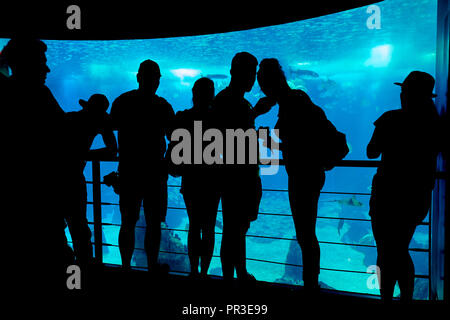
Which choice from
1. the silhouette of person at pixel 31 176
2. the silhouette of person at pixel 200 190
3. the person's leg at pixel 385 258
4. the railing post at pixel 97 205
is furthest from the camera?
the railing post at pixel 97 205

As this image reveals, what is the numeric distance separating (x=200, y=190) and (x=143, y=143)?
0.58 metres

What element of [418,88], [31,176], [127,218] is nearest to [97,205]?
[127,218]

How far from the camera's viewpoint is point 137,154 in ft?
7.29

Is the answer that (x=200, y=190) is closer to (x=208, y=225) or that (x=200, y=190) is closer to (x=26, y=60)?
(x=208, y=225)

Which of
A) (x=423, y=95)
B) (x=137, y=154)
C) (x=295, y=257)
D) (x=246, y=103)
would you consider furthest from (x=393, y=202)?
(x=295, y=257)

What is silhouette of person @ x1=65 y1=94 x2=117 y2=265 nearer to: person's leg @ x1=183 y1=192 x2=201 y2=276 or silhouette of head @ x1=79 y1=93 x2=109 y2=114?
silhouette of head @ x1=79 y1=93 x2=109 y2=114

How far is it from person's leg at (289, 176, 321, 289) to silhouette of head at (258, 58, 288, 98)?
24.4 inches

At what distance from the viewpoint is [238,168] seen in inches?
79.9

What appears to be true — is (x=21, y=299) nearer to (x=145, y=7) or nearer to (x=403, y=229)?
(x=403, y=229)

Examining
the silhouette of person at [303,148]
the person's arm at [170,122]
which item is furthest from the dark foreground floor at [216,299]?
the person's arm at [170,122]

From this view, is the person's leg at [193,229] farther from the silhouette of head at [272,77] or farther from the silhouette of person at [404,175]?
the silhouette of person at [404,175]

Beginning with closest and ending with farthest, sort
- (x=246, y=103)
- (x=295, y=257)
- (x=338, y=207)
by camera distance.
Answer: (x=246, y=103) → (x=295, y=257) → (x=338, y=207)

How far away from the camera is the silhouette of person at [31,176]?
1.32 metres

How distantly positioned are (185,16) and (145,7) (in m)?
0.43
